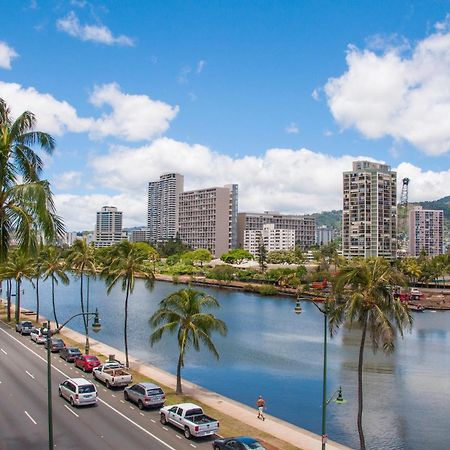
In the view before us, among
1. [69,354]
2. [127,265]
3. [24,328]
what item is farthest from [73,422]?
[24,328]

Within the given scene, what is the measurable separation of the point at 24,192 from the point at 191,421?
17.7m

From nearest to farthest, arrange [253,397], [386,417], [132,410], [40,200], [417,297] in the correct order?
[40,200] → [132,410] → [386,417] → [253,397] → [417,297]

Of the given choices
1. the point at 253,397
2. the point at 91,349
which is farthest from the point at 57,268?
the point at 253,397

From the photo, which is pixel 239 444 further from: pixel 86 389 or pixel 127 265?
pixel 127 265

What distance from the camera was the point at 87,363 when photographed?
45.9 meters

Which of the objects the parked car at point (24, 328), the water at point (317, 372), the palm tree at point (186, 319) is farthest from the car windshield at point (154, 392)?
the parked car at point (24, 328)

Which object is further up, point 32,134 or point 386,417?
point 32,134

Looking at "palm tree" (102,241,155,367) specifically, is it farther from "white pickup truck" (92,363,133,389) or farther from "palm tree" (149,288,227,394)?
"palm tree" (149,288,227,394)

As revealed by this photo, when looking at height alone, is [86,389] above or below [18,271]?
below

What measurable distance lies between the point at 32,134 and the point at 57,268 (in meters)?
51.8

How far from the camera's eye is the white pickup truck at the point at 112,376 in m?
40.2

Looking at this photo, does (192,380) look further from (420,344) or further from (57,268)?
(420,344)

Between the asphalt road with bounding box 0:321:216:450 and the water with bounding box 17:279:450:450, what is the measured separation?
12.1m

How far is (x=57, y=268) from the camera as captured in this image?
68.8 meters
